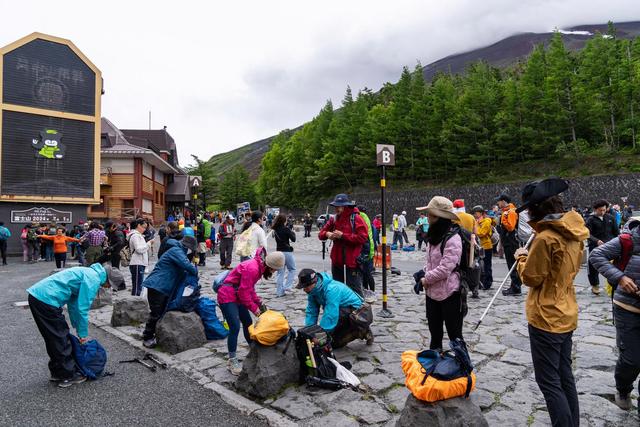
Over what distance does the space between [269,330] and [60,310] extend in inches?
97.5

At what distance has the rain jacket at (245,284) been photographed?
4.80 m

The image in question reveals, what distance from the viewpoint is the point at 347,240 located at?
6270mm

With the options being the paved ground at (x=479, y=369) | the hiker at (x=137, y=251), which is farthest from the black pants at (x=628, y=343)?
the hiker at (x=137, y=251)

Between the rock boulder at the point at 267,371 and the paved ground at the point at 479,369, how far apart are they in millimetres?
133

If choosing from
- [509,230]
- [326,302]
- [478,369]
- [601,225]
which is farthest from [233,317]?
[601,225]

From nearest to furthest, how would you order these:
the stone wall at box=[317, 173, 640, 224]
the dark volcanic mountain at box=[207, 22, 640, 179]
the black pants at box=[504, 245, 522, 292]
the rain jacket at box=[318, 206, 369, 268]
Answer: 1. the rain jacket at box=[318, 206, 369, 268]
2. the black pants at box=[504, 245, 522, 292]
3. the stone wall at box=[317, 173, 640, 224]
4. the dark volcanic mountain at box=[207, 22, 640, 179]

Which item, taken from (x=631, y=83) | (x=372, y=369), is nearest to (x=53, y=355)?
(x=372, y=369)

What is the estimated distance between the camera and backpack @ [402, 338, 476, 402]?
9.71ft

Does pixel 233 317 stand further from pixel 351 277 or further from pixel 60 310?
pixel 351 277

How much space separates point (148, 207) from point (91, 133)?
12.6 m

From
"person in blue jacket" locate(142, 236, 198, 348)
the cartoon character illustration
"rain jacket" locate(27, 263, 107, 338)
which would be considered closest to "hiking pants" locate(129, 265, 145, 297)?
"person in blue jacket" locate(142, 236, 198, 348)

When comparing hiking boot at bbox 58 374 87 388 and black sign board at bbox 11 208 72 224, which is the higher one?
black sign board at bbox 11 208 72 224

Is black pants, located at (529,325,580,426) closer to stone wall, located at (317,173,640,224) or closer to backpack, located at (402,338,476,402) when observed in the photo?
backpack, located at (402,338,476,402)

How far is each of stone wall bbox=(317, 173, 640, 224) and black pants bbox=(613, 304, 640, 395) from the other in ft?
97.2
